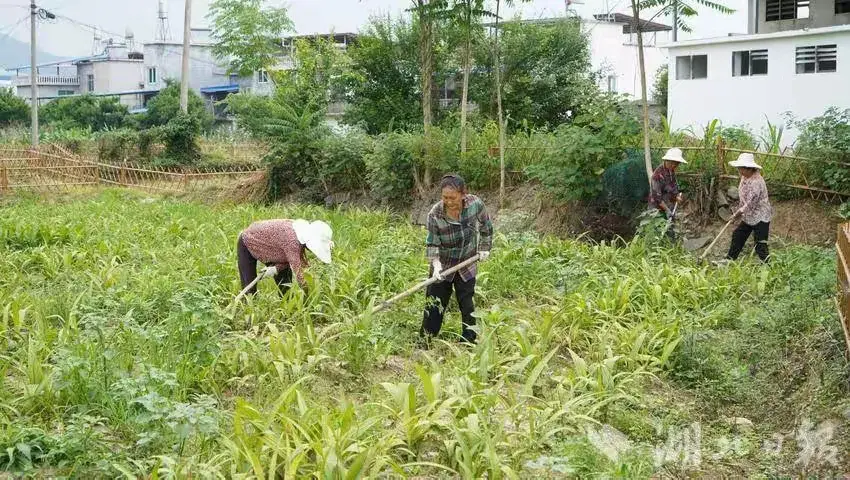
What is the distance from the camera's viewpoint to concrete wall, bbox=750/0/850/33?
22938 millimetres

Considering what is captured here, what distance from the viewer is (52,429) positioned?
5.42m

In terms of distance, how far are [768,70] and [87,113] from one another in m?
29.7

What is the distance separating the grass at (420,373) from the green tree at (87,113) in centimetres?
3380

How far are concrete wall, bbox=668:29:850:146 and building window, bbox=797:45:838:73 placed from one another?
12 centimetres

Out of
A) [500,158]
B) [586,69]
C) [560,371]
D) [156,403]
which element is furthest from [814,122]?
[586,69]

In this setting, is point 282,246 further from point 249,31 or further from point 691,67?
point 249,31

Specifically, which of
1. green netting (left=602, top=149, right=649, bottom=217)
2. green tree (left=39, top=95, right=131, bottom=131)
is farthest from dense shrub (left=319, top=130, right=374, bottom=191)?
green tree (left=39, top=95, right=131, bottom=131)

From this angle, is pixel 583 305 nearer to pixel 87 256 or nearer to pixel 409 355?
pixel 409 355

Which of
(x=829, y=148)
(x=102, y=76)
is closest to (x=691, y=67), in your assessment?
(x=829, y=148)

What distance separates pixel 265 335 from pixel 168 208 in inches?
372

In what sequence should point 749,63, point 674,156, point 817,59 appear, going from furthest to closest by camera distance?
point 749,63
point 817,59
point 674,156

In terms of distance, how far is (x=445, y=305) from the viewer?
772 centimetres

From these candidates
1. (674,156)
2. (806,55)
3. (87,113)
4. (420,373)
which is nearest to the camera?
(420,373)

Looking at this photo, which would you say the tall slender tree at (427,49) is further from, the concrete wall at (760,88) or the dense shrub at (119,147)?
the dense shrub at (119,147)
